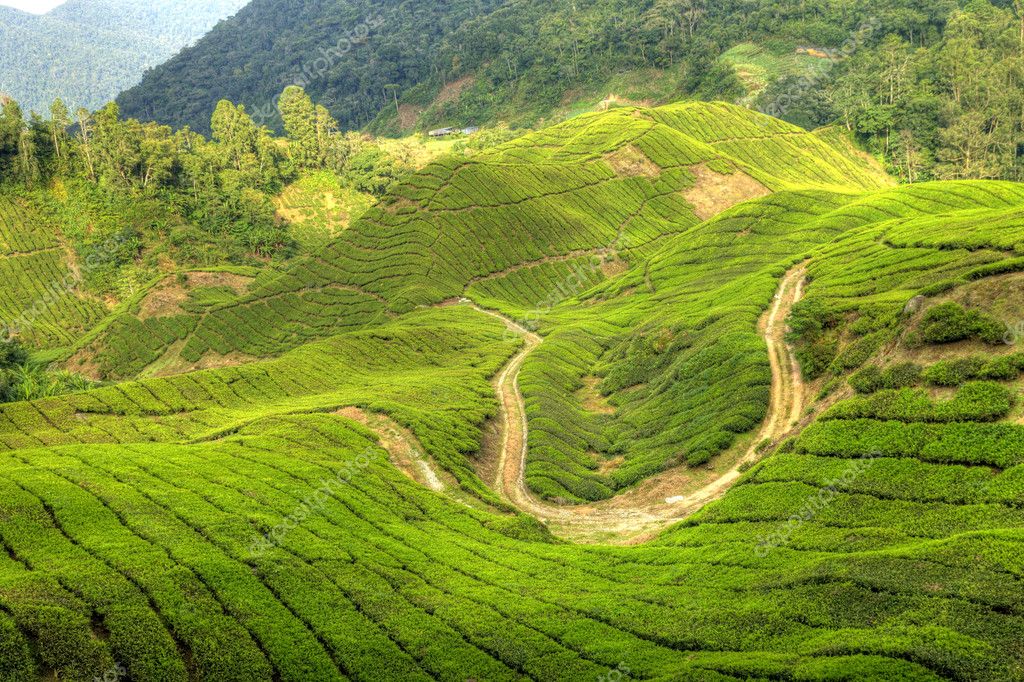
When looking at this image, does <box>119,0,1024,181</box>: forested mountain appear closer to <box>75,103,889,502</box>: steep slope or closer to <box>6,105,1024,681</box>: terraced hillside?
<box>75,103,889,502</box>: steep slope

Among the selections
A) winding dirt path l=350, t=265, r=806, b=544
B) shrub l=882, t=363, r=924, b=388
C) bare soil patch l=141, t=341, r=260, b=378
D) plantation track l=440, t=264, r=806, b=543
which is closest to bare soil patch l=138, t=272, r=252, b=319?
bare soil patch l=141, t=341, r=260, b=378

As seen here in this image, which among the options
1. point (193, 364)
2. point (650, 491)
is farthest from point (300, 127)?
point (650, 491)

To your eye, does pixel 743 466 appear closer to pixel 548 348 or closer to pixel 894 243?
pixel 894 243

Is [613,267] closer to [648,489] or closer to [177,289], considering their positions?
[177,289]

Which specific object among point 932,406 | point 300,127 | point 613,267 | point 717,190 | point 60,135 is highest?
point 60,135

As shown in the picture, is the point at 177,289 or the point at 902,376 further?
the point at 177,289

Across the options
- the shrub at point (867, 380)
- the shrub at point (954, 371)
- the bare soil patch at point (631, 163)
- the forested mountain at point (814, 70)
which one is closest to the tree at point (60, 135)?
the bare soil patch at point (631, 163)
